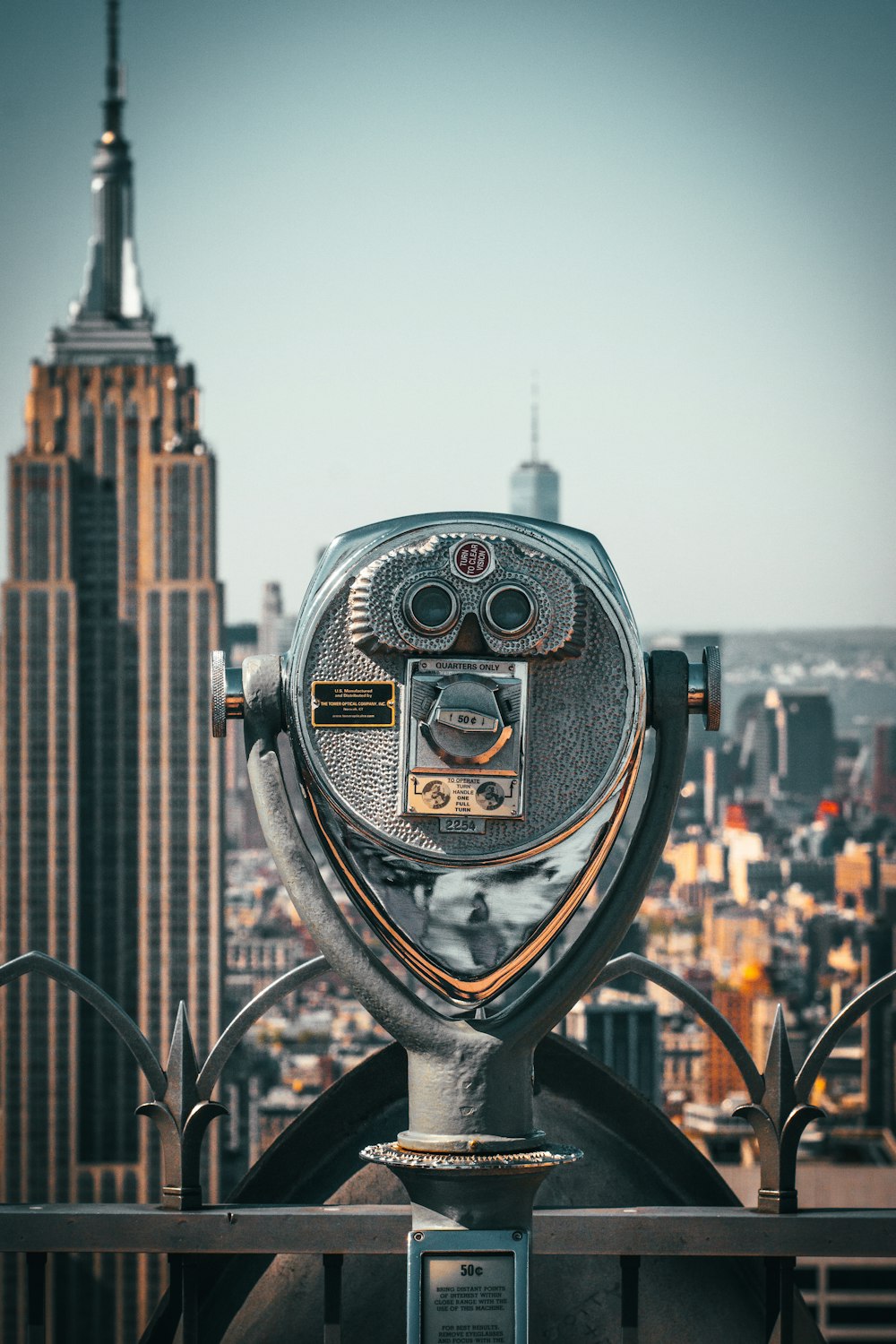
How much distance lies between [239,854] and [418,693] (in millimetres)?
90829

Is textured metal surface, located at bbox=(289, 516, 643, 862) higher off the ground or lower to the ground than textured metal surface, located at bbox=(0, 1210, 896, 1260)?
higher

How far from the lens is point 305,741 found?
288cm

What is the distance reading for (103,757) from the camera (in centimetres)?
6900

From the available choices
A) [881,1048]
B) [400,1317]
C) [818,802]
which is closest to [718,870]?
[818,802]

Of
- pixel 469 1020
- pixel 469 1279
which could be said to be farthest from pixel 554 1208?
pixel 469 1020

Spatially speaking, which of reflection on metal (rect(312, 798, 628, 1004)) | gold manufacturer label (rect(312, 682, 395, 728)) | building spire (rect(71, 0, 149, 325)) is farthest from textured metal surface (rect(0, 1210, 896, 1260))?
building spire (rect(71, 0, 149, 325))

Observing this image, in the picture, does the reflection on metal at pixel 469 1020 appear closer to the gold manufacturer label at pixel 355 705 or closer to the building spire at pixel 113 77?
the gold manufacturer label at pixel 355 705

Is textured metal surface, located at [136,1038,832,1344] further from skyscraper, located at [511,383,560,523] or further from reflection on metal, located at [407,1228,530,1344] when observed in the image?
skyscraper, located at [511,383,560,523]

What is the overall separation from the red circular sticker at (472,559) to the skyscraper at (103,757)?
61.1 meters

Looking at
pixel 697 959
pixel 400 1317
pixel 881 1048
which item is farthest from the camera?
pixel 697 959

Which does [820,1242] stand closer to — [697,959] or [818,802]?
[697,959]

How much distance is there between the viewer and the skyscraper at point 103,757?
64.9 metres

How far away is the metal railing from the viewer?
3.22 metres

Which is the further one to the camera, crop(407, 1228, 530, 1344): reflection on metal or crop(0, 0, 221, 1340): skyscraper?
crop(0, 0, 221, 1340): skyscraper
